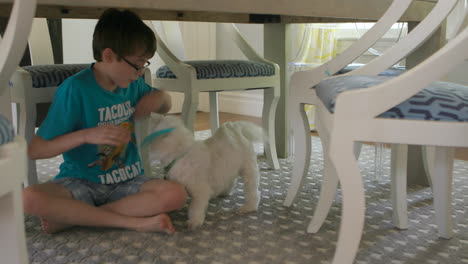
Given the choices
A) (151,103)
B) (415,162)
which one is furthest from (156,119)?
(415,162)

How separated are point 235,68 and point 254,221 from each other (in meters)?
0.69

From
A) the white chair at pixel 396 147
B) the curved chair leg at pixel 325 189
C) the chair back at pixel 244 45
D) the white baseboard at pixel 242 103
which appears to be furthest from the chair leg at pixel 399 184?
the white baseboard at pixel 242 103

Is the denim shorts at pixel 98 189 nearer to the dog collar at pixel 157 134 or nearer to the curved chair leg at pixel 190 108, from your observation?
the dog collar at pixel 157 134

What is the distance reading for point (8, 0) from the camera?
2.87 feet

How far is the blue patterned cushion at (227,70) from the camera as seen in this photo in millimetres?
1767

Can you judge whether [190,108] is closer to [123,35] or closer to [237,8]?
[123,35]

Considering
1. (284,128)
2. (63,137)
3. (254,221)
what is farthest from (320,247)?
(284,128)

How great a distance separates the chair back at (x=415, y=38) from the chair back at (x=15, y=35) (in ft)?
2.75

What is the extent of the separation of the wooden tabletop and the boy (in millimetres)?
116

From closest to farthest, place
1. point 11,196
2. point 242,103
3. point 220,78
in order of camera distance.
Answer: point 11,196 → point 220,78 → point 242,103

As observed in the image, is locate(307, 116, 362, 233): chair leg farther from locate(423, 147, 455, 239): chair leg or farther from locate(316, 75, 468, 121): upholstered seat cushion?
locate(316, 75, 468, 121): upholstered seat cushion

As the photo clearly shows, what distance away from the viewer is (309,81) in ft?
4.57

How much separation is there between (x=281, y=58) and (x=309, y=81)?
78 cm

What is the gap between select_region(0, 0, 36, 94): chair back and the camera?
663 mm
